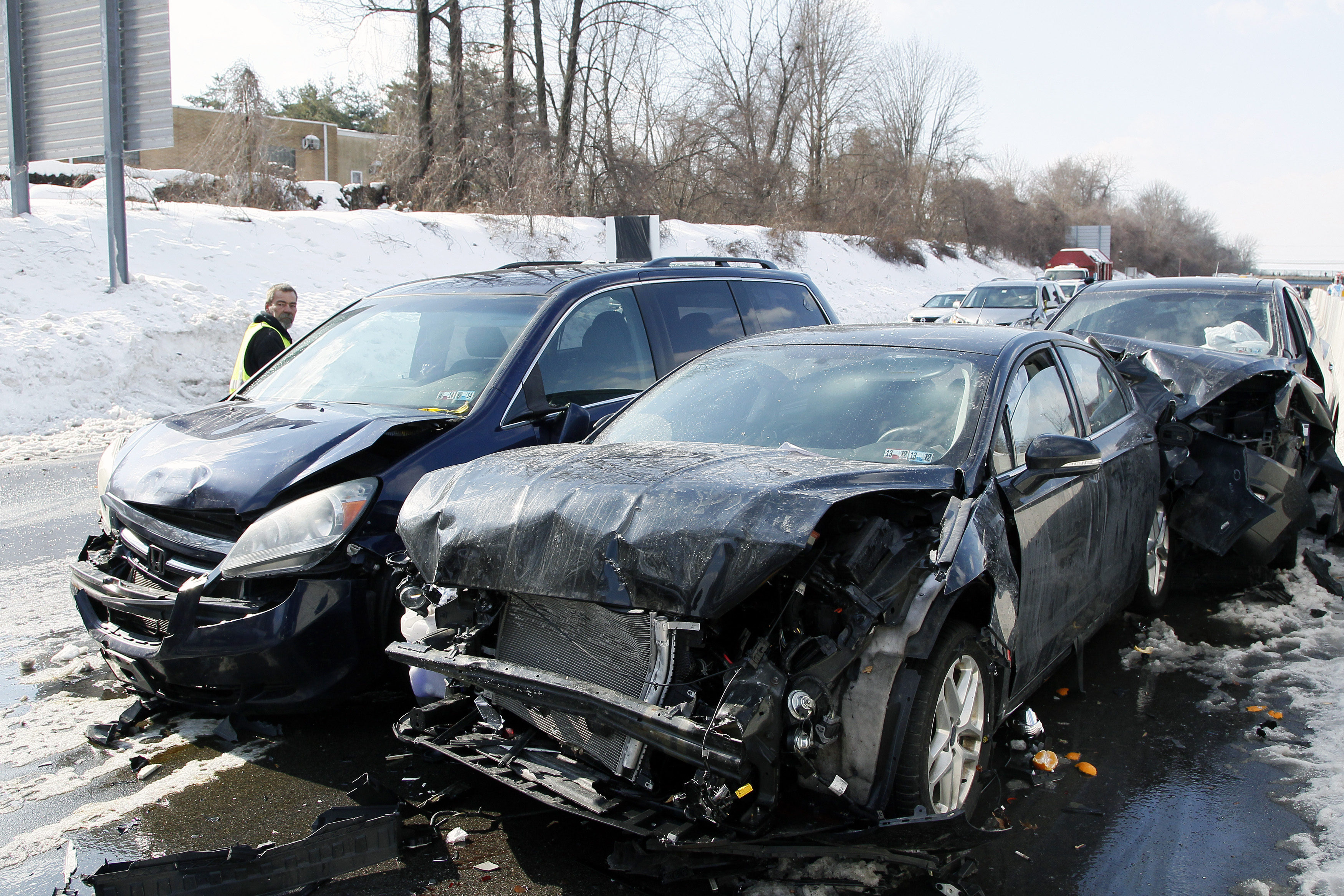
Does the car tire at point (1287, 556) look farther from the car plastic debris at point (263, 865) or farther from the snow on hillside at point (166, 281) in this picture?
the snow on hillside at point (166, 281)

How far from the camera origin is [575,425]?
4.39 meters

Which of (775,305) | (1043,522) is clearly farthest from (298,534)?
(775,305)

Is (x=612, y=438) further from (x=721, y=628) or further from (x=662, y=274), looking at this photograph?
(x=662, y=274)

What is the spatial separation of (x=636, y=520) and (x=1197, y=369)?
15.5 ft

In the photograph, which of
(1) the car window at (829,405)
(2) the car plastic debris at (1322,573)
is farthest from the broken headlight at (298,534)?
(2) the car plastic debris at (1322,573)

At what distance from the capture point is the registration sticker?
3.42m

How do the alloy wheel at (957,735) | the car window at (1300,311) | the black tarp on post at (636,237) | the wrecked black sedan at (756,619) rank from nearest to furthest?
the wrecked black sedan at (756,619)
the alloy wheel at (957,735)
the car window at (1300,311)
the black tarp on post at (636,237)

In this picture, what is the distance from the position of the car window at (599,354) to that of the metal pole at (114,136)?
1206 cm

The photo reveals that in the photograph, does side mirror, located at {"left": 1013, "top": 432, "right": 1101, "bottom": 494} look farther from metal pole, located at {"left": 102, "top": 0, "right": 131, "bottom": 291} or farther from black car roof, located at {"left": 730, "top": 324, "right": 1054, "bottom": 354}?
metal pole, located at {"left": 102, "top": 0, "right": 131, "bottom": 291}

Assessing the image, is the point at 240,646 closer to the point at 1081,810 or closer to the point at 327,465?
the point at 327,465

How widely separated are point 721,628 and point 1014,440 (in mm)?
1619

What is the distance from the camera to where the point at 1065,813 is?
338cm

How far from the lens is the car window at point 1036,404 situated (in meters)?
3.78

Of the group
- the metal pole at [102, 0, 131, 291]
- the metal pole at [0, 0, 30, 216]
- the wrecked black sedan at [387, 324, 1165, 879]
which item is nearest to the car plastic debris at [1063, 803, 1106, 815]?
A: the wrecked black sedan at [387, 324, 1165, 879]
